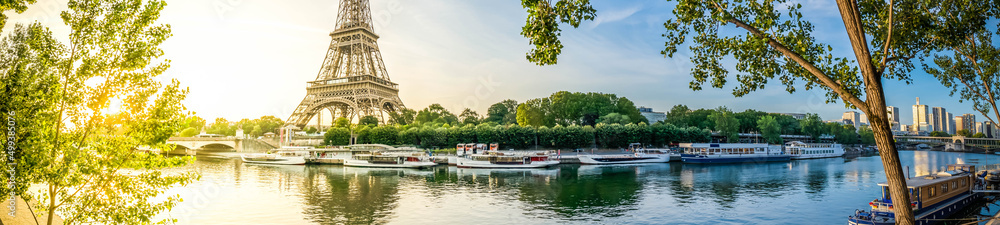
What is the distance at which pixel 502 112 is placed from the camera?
95.6 metres

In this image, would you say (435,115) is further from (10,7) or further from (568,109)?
(10,7)

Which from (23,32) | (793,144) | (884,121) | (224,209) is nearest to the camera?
(884,121)

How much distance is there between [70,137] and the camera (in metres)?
7.64

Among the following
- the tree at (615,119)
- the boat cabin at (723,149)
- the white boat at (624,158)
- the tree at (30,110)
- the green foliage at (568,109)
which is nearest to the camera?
the tree at (30,110)

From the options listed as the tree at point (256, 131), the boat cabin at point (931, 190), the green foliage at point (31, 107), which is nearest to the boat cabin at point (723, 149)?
the boat cabin at point (931, 190)

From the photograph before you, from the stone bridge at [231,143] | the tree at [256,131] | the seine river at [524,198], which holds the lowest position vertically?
the seine river at [524,198]

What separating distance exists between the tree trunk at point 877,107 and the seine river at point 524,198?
1324 cm

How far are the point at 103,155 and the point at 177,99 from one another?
1244mm

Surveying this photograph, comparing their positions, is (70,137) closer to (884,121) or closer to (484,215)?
(884,121)

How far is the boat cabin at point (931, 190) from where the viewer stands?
1701cm

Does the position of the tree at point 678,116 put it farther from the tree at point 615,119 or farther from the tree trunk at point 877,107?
the tree trunk at point 877,107

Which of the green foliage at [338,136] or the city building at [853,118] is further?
the city building at [853,118]

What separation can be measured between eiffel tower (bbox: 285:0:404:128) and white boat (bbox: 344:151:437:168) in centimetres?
2605

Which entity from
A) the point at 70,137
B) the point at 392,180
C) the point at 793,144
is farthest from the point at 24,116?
the point at 793,144
